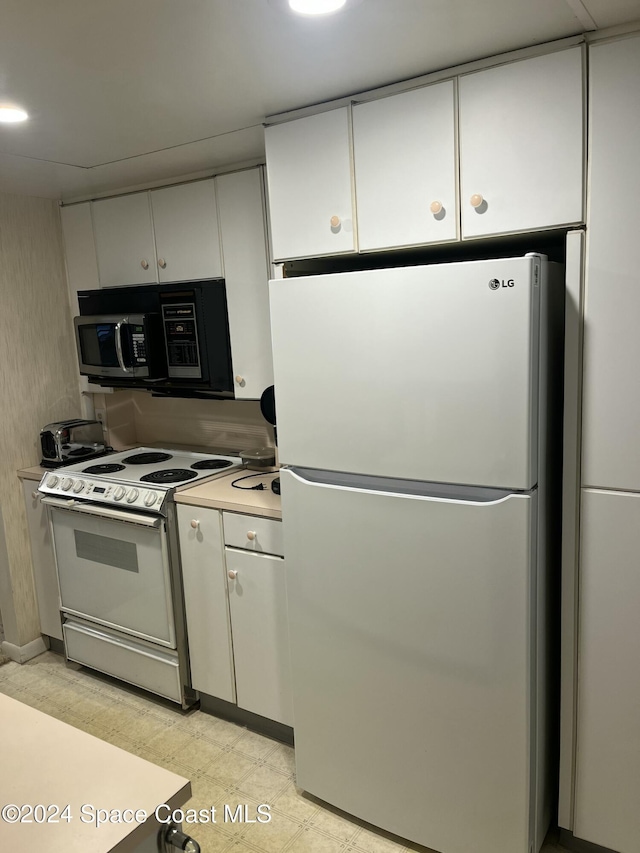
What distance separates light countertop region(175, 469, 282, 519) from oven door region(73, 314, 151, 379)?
2.16ft

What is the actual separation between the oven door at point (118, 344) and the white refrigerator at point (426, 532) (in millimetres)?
1148

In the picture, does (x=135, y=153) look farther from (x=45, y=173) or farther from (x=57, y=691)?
(x=57, y=691)

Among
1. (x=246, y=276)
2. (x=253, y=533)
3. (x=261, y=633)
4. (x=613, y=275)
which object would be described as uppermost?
(x=246, y=276)

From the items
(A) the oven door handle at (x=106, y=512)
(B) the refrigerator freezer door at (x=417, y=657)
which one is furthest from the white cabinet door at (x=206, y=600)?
(B) the refrigerator freezer door at (x=417, y=657)

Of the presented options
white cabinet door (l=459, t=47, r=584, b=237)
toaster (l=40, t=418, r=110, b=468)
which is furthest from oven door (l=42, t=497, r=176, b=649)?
white cabinet door (l=459, t=47, r=584, b=237)

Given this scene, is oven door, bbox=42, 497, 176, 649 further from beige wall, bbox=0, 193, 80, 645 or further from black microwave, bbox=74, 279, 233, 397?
black microwave, bbox=74, 279, 233, 397

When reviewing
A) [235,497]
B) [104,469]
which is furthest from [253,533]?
[104,469]

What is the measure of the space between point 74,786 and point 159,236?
93.6 inches

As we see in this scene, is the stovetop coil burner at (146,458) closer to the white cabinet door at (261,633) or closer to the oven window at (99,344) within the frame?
the oven window at (99,344)

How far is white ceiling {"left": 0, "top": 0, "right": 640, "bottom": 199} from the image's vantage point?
1404 millimetres

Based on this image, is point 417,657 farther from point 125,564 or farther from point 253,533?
point 125,564

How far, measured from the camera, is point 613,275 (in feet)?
5.27

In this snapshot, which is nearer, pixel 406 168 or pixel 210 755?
pixel 406 168

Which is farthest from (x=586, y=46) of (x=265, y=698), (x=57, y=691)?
(x=57, y=691)
